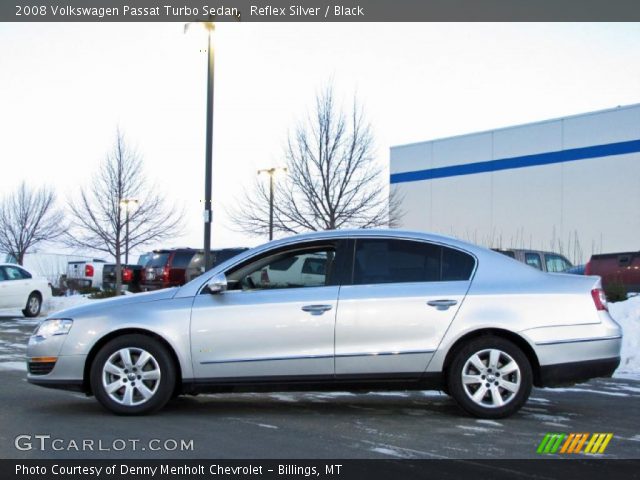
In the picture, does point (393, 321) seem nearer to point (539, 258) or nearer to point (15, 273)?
point (539, 258)

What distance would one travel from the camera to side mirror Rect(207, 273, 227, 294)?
6.52 metres

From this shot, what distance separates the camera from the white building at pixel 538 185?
1304 inches

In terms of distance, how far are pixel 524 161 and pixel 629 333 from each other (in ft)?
87.1

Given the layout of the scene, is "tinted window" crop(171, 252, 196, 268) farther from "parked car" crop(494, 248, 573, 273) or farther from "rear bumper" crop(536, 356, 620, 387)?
"rear bumper" crop(536, 356, 620, 387)

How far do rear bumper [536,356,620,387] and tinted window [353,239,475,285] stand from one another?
102 centimetres

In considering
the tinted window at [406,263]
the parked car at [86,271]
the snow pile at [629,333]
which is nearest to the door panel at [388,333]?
the tinted window at [406,263]

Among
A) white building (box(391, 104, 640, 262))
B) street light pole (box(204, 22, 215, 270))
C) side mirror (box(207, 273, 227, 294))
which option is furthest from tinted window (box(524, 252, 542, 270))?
side mirror (box(207, 273, 227, 294))

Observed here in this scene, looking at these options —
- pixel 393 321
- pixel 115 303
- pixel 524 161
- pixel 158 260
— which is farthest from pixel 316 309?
pixel 524 161

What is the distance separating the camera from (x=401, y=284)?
6.56 metres
